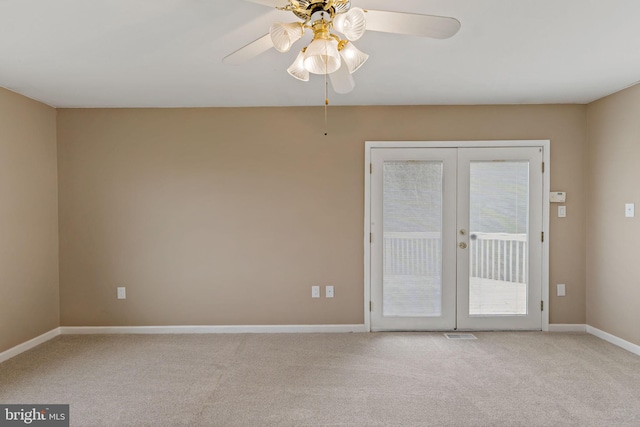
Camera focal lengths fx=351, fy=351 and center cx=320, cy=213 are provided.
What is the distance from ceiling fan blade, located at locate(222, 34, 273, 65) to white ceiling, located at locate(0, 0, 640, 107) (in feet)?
0.87

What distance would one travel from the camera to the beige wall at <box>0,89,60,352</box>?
3.02m

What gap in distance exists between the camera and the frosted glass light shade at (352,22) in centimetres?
133

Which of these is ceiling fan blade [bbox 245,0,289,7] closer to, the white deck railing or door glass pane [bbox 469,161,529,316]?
the white deck railing

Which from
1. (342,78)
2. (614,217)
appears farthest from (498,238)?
(342,78)

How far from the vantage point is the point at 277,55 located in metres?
2.42

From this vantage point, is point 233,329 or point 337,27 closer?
point 337,27

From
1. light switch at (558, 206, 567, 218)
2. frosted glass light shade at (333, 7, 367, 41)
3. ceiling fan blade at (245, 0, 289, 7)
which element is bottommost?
light switch at (558, 206, 567, 218)

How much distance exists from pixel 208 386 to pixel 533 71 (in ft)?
11.0

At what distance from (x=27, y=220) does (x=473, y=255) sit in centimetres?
428

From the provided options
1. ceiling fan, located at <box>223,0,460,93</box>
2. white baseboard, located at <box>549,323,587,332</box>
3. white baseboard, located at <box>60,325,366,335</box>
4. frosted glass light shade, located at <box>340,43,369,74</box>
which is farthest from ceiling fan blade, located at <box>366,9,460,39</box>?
white baseboard, located at <box>549,323,587,332</box>

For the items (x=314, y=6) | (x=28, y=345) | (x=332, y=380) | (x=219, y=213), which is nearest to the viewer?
(x=314, y=6)
